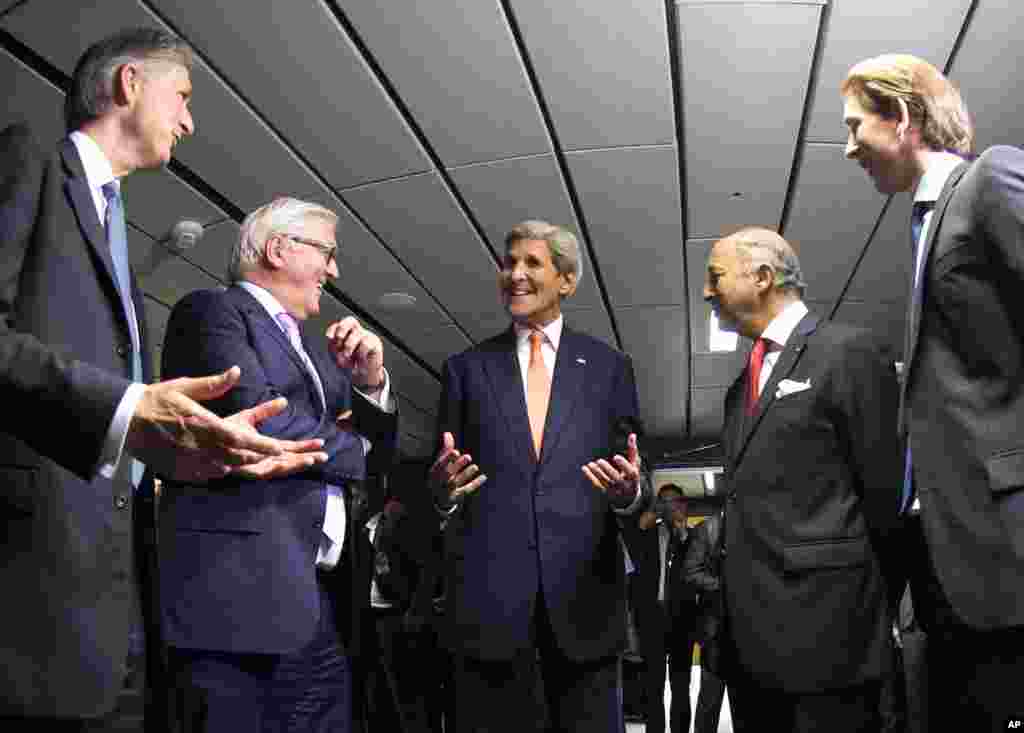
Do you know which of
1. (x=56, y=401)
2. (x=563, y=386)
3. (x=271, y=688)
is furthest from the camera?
(x=563, y=386)

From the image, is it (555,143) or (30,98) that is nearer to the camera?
(30,98)

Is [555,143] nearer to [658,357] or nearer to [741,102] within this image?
[741,102]

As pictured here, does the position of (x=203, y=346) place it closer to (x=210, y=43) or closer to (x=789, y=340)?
(x=789, y=340)

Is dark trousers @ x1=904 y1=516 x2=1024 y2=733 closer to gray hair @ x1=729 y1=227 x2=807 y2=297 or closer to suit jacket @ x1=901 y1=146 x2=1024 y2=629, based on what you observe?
suit jacket @ x1=901 y1=146 x2=1024 y2=629

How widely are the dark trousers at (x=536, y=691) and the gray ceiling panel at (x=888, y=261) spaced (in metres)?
4.35

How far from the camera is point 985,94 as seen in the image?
4.38 m

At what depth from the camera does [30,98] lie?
403 cm

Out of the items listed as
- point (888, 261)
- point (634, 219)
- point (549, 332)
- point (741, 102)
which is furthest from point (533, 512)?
point (888, 261)

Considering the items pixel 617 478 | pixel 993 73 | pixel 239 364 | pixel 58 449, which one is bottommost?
pixel 58 449

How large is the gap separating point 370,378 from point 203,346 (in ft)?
1.42

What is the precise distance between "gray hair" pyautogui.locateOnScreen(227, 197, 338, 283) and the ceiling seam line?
195cm

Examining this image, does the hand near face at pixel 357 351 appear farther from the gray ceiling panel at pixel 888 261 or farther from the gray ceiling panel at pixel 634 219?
the gray ceiling panel at pixel 888 261

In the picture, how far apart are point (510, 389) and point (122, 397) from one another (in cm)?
125

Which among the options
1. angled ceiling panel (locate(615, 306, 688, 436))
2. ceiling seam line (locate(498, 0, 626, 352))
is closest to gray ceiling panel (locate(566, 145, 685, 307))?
ceiling seam line (locate(498, 0, 626, 352))
